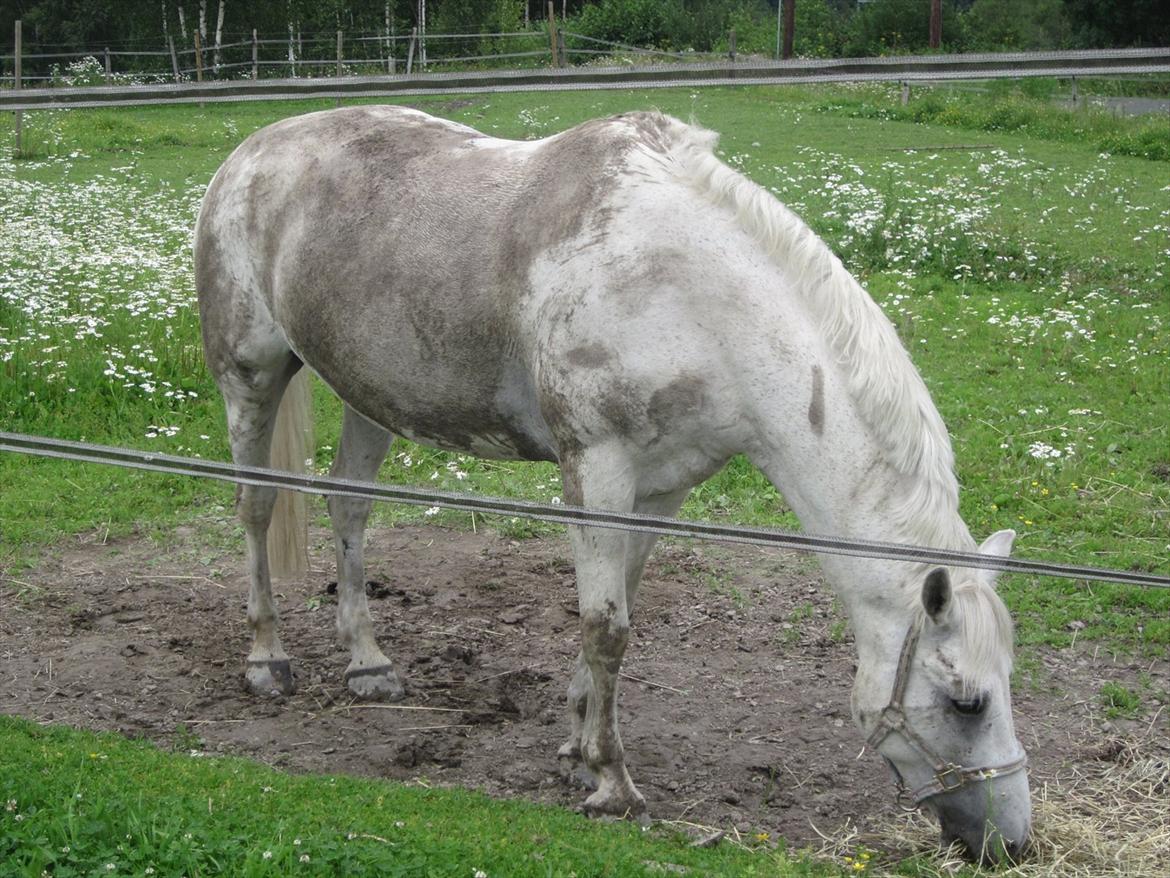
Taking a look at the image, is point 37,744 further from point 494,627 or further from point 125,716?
point 494,627

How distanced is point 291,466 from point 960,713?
3264 millimetres

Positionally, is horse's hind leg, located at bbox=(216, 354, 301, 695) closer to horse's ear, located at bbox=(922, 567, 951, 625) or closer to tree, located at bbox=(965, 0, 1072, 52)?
horse's ear, located at bbox=(922, 567, 951, 625)

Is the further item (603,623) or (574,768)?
(574,768)

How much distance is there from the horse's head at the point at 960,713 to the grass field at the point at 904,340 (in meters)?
0.55

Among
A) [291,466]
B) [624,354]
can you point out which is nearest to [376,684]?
[291,466]

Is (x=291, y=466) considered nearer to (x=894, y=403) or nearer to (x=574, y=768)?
(x=574, y=768)

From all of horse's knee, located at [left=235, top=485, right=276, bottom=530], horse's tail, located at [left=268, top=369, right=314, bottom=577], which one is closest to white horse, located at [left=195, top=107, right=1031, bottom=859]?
horse's tail, located at [left=268, top=369, right=314, bottom=577]

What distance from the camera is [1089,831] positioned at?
4035mm

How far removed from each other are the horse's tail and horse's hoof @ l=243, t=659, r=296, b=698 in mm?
546

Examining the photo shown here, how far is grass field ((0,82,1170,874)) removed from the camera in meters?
5.81

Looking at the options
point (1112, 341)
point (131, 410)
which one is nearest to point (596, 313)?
point (131, 410)

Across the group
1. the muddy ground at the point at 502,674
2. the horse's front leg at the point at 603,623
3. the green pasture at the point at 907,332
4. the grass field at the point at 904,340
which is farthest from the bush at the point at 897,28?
the horse's front leg at the point at 603,623

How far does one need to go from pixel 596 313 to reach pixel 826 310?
0.71m

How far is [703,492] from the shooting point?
7227 mm
